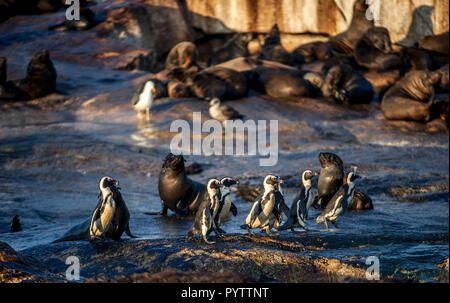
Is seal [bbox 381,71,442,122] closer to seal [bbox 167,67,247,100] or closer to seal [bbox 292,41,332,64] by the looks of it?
seal [bbox 167,67,247,100]

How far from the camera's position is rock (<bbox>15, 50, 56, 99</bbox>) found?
50.9 feet

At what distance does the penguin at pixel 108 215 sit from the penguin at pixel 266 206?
1230 mm

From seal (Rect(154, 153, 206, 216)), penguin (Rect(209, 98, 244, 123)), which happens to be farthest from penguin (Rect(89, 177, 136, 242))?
penguin (Rect(209, 98, 244, 123))

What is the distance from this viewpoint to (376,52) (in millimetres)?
18453

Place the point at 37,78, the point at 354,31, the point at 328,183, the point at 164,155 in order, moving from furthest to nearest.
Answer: the point at 354,31 < the point at 37,78 < the point at 164,155 < the point at 328,183

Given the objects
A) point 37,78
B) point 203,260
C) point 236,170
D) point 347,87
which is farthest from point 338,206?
point 37,78

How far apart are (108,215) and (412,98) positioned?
34.4ft

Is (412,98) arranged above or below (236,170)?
above

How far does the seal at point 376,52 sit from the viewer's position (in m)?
18.2

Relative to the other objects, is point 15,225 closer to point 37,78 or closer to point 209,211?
point 209,211

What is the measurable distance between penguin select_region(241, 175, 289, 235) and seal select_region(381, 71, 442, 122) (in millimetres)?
8835

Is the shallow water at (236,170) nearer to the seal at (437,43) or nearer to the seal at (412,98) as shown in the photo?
the seal at (412,98)

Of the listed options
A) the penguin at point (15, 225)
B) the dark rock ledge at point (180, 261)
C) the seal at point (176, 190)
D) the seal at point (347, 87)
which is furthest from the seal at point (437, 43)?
the penguin at point (15, 225)
